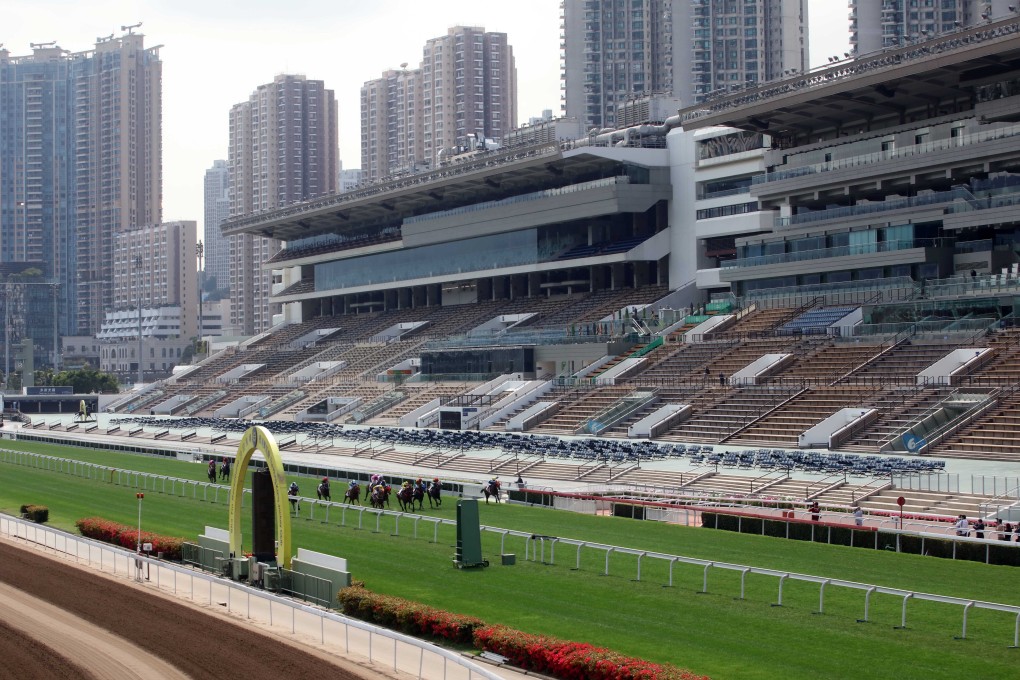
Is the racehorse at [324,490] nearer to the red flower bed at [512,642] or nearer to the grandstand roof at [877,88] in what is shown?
the red flower bed at [512,642]

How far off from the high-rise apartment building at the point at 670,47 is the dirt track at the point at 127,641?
147005 millimetres

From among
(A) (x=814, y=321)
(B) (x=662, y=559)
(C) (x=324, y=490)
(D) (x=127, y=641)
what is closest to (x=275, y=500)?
(D) (x=127, y=641)

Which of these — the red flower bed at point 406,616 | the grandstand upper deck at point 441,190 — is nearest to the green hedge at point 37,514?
the red flower bed at point 406,616

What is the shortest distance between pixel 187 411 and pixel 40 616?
8737cm

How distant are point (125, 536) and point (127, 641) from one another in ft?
43.7

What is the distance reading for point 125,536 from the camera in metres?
36.5

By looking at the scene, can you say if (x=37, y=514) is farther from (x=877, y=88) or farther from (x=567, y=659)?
(x=877, y=88)

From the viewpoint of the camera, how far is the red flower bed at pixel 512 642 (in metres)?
19.6

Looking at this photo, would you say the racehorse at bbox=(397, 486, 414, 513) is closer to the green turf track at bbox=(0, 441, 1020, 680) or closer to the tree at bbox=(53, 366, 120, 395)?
the green turf track at bbox=(0, 441, 1020, 680)

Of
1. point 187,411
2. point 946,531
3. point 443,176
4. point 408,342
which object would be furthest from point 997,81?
point 187,411

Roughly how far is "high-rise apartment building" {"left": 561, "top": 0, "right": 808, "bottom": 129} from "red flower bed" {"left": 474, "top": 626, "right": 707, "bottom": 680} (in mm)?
150793

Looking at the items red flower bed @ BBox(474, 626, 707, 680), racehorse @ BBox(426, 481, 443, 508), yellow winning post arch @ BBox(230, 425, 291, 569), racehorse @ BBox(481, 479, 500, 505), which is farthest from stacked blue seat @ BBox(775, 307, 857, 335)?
red flower bed @ BBox(474, 626, 707, 680)

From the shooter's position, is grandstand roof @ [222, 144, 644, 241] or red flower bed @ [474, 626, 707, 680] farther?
grandstand roof @ [222, 144, 644, 241]

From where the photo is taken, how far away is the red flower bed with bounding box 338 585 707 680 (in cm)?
1961
